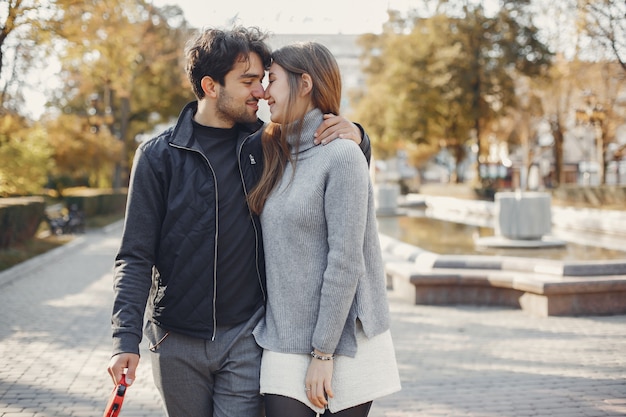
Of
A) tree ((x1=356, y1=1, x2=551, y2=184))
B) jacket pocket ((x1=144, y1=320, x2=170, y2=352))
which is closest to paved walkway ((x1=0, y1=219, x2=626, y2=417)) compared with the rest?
jacket pocket ((x1=144, y1=320, x2=170, y2=352))

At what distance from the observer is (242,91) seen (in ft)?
9.89

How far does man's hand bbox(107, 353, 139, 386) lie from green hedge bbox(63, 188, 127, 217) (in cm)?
2685

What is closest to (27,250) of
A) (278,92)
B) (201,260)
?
(201,260)

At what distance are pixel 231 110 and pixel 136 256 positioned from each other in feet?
2.28

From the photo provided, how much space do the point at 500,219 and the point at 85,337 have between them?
7.54m

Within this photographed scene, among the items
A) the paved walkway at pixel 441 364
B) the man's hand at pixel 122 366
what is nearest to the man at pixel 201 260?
the man's hand at pixel 122 366

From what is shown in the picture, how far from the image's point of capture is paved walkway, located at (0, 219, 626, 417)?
564cm

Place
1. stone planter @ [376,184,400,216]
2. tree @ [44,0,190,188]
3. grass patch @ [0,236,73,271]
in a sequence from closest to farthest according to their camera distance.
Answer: grass patch @ [0,236,73,271], stone planter @ [376,184,400,216], tree @ [44,0,190,188]

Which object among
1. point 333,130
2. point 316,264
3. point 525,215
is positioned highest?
point 333,130

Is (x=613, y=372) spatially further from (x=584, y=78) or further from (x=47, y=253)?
(x=584, y=78)

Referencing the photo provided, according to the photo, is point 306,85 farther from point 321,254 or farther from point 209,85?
point 321,254

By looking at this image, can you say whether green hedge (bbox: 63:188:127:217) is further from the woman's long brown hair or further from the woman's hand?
the woman's hand

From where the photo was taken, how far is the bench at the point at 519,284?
29.8 ft

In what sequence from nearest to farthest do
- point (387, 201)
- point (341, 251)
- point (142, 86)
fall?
point (341, 251), point (387, 201), point (142, 86)
